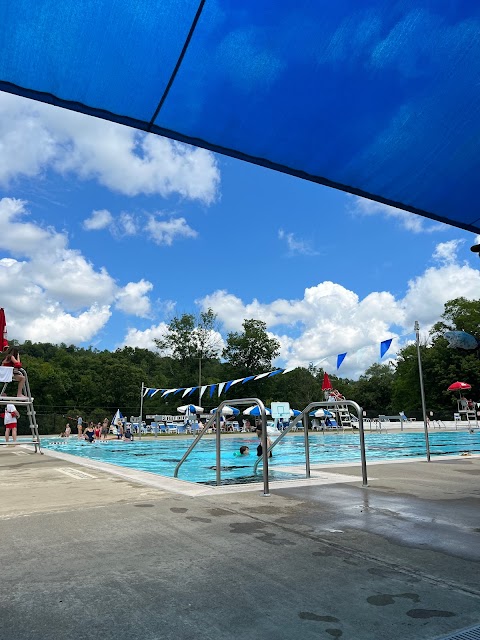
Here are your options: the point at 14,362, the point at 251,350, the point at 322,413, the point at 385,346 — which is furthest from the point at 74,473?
the point at 251,350

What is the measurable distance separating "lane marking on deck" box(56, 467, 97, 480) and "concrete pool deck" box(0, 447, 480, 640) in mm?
2270

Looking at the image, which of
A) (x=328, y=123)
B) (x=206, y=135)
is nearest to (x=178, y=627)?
(x=206, y=135)

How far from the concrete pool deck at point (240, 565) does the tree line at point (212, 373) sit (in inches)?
1482

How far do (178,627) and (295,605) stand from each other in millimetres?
743

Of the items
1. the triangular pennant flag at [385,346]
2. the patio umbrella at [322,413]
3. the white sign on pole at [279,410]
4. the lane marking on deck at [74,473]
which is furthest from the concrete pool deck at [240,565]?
the patio umbrella at [322,413]

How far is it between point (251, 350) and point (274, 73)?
69200 mm

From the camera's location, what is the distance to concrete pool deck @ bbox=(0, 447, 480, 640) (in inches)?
110

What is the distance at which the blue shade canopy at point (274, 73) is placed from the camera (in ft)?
9.59

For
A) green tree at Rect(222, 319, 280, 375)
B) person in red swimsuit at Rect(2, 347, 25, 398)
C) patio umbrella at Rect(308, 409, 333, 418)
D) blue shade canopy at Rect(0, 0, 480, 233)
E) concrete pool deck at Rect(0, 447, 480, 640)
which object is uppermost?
green tree at Rect(222, 319, 280, 375)

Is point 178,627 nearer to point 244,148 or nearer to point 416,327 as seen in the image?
point 244,148

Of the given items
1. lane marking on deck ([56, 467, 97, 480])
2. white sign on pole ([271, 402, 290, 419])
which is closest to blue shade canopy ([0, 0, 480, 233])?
lane marking on deck ([56, 467, 97, 480])

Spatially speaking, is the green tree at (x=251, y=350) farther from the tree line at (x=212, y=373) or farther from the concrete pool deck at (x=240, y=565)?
the concrete pool deck at (x=240, y=565)

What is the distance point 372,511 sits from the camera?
588 cm

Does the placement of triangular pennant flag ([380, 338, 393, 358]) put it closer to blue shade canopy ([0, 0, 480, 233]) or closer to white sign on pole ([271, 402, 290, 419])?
white sign on pole ([271, 402, 290, 419])
